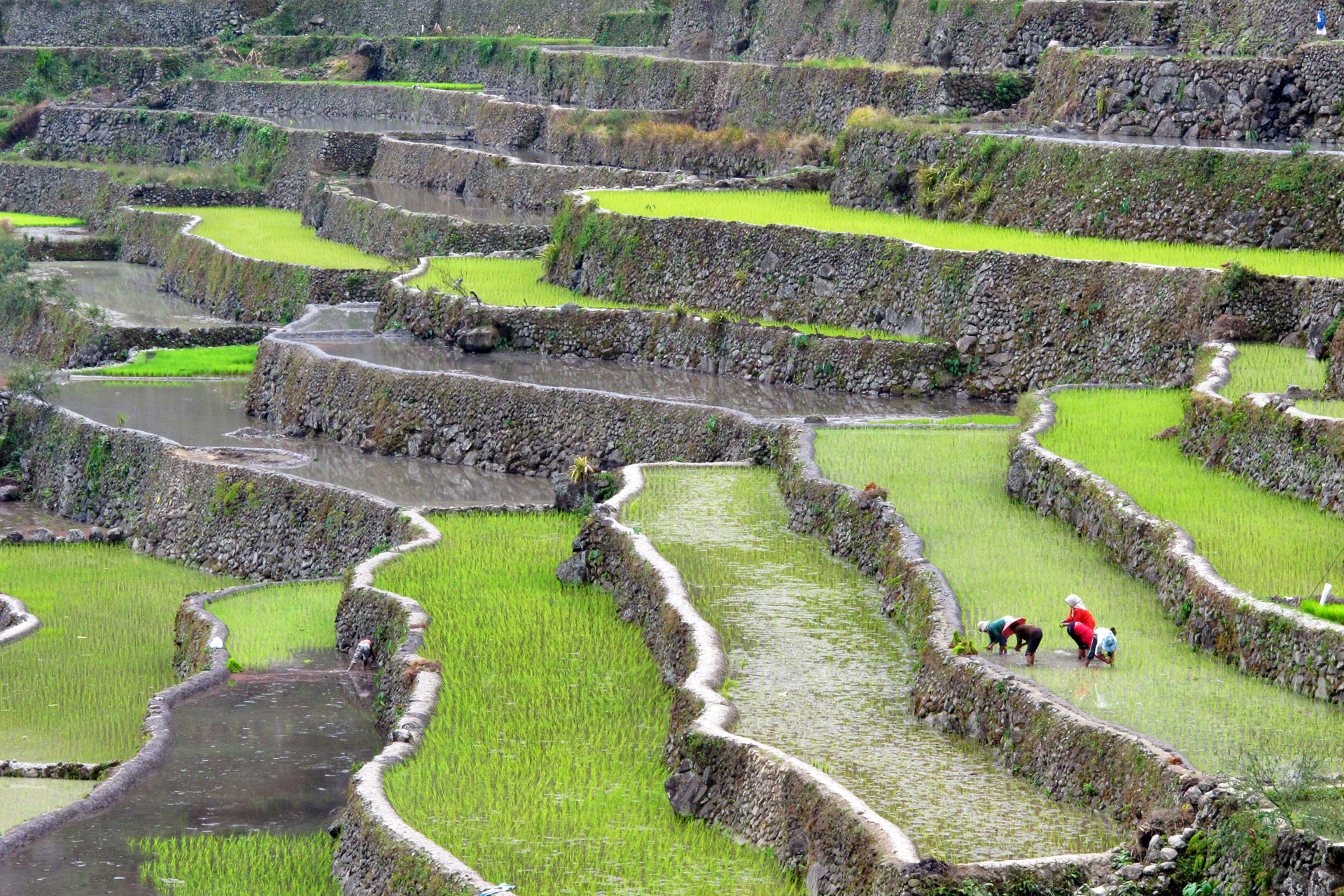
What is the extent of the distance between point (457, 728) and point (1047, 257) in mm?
13300

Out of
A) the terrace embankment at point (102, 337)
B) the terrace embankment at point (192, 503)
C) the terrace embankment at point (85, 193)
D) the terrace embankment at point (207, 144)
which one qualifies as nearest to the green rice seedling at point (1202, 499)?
the terrace embankment at point (192, 503)

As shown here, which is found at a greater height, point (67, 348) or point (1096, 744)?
point (1096, 744)

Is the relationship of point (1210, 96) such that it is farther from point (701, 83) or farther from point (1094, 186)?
point (701, 83)

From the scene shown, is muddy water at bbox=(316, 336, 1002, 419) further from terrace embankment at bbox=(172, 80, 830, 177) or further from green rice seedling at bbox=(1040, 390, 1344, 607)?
terrace embankment at bbox=(172, 80, 830, 177)

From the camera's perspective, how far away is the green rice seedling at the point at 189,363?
3475 centimetres

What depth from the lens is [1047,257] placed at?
2553 cm

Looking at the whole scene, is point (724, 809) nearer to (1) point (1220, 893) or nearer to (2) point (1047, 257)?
(1) point (1220, 893)

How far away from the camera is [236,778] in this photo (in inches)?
621

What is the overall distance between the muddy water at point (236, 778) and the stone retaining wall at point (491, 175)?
71.2ft

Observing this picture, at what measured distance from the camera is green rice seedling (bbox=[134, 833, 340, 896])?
13375mm

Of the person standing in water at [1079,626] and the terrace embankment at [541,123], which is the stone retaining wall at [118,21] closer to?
the terrace embankment at [541,123]

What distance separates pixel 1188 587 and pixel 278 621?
34.6 ft

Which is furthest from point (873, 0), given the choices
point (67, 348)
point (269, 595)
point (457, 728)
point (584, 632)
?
point (457, 728)

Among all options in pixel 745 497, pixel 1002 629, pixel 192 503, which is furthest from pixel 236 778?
pixel 192 503
